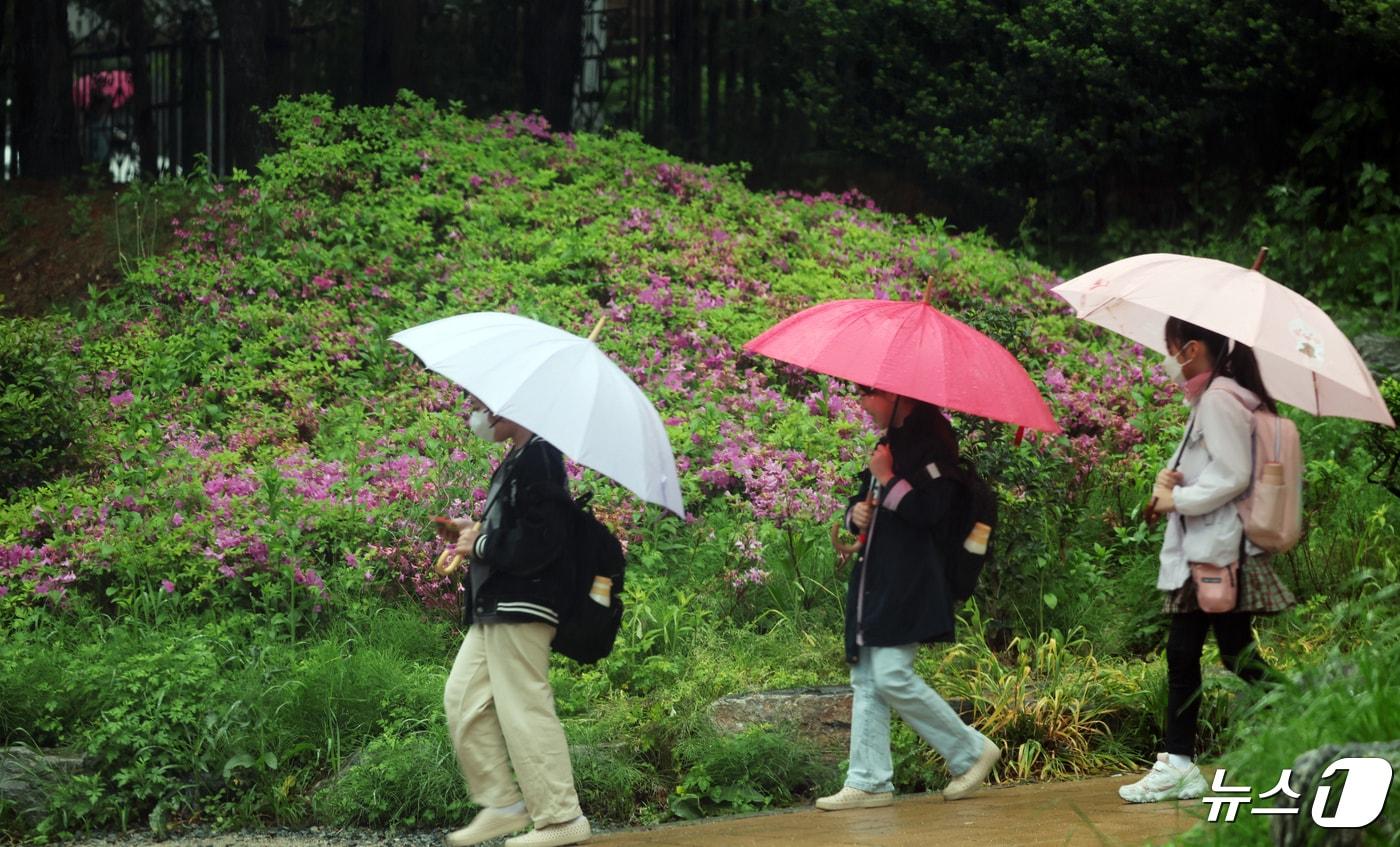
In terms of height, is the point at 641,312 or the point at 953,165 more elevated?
the point at 953,165

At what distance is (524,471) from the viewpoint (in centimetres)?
516

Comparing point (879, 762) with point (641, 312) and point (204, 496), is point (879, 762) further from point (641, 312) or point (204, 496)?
point (641, 312)

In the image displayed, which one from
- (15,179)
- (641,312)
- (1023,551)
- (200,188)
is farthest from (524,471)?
(15,179)

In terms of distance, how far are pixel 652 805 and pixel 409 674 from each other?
1342 millimetres

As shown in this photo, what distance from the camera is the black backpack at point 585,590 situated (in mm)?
5184

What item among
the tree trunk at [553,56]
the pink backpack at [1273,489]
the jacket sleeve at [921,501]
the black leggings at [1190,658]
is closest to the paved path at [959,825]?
the black leggings at [1190,658]

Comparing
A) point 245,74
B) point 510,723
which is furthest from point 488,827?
point 245,74

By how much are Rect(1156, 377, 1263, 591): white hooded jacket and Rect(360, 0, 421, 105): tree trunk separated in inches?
443

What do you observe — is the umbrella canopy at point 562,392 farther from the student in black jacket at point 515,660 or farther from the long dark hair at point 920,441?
the long dark hair at point 920,441

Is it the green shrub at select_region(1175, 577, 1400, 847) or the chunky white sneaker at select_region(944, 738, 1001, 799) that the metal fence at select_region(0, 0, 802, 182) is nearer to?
the chunky white sneaker at select_region(944, 738, 1001, 799)

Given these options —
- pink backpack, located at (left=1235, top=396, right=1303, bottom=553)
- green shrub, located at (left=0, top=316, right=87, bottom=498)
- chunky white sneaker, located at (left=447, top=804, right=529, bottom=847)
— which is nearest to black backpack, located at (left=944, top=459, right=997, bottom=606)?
pink backpack, located at (left=1235, top=396, right=1303, bottom=553)

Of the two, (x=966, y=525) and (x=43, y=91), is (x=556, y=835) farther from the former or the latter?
(x=43, y=91)

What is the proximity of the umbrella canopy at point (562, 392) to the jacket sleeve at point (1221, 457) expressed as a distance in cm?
175

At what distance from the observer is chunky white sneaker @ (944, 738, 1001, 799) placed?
18.5ft
